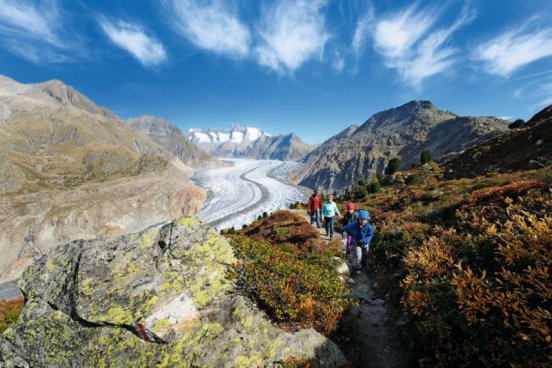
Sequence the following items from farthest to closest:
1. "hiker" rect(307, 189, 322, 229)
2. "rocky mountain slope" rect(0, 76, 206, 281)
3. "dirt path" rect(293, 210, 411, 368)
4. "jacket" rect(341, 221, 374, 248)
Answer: "rocky mountain slope" rect(0, 76, 206, 281) → "hiker" rect(307, 189, 322, 229) → "jacket" rect(341, 221, 374, 248) → "dirt path" rect(293, 210, 411, 368)

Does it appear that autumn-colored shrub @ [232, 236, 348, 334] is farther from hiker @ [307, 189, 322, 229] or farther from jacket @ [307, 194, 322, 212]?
jacket @ [307, 194, 322, 212]

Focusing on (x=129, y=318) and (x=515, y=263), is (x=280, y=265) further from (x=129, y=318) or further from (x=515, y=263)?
(x=515, y=263)

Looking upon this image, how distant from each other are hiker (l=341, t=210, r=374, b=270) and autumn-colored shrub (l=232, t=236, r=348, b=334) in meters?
2.44

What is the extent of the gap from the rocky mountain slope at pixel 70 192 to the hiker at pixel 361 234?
84.6 m

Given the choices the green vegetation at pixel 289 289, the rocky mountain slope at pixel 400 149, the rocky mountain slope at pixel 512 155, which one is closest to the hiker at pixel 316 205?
the green vegetation at pixel 289 289

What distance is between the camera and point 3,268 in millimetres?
66375

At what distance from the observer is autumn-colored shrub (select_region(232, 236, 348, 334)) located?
6.38 m

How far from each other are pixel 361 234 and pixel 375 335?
4117mm

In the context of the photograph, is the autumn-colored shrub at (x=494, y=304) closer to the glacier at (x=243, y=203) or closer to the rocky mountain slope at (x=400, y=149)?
the glacier at (x=243, y=203)

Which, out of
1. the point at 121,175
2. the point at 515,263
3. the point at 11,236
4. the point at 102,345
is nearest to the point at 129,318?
the point at 102,345

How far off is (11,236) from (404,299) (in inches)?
4183

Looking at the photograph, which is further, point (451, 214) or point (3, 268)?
point (3, 268)

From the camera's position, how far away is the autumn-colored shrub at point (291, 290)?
20.9ft

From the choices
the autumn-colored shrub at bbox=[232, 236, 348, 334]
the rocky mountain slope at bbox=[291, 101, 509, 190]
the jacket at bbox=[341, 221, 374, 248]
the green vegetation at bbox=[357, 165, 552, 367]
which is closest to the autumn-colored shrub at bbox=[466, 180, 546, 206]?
the green vegetation at bbox=[357, 165, 552, 367]
